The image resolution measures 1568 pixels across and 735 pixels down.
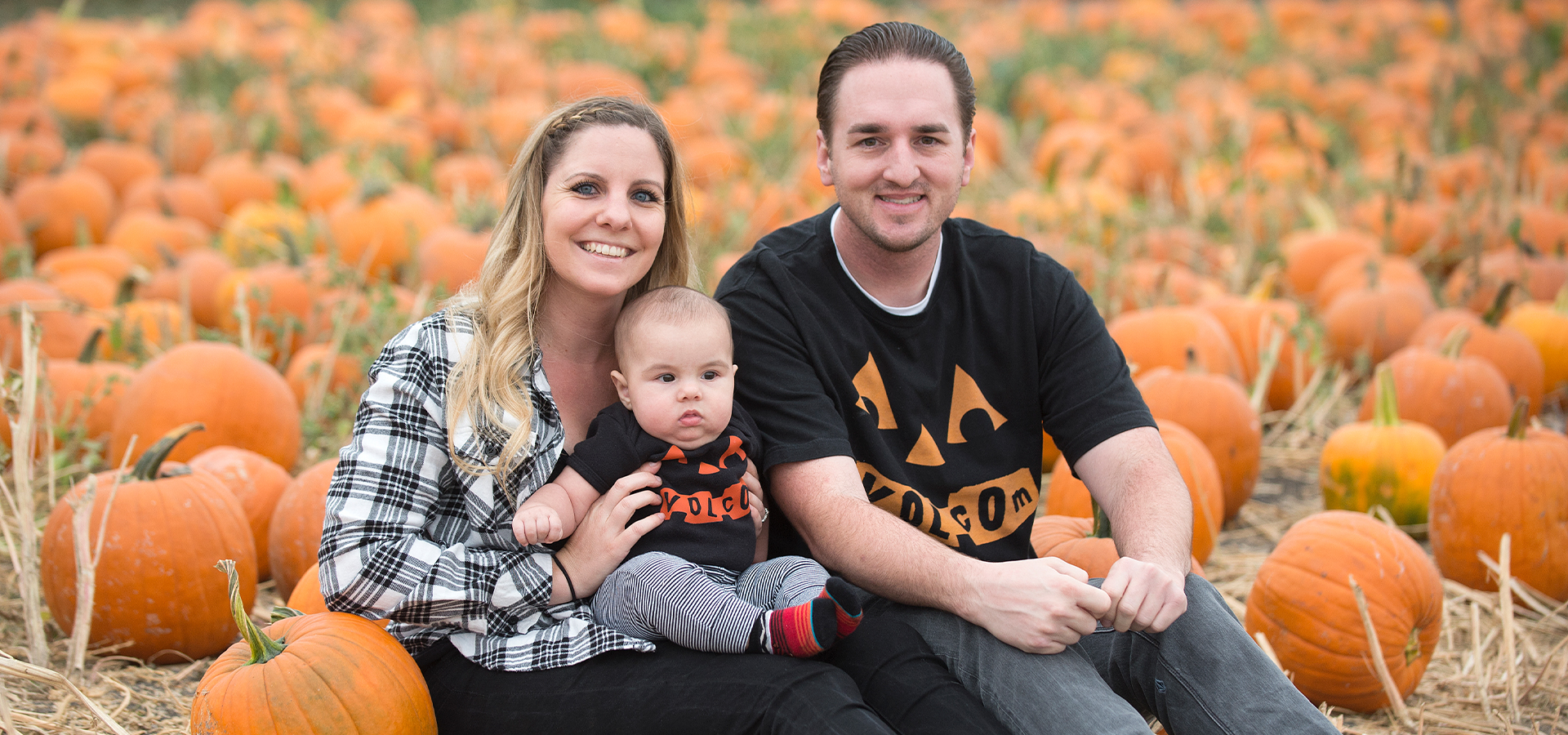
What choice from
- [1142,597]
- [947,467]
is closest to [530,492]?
[947,467]

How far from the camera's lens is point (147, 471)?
3152mm

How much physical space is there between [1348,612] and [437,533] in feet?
7.56

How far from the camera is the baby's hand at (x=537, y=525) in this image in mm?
2420

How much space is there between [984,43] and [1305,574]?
28.5 feet

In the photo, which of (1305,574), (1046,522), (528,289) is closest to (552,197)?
(528,289)

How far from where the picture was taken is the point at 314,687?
2.31 metres

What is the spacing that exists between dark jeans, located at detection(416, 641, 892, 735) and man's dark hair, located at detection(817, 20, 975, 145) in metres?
1.42

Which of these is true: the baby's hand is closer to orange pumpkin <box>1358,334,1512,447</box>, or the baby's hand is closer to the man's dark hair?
the man's dark hair

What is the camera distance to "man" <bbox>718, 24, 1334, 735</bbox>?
2434 millimetres

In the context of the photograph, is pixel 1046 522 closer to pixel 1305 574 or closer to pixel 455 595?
pixel 1305 574

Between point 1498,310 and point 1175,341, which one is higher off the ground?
point 1498,310

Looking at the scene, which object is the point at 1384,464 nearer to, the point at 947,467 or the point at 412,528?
the point at 947,467

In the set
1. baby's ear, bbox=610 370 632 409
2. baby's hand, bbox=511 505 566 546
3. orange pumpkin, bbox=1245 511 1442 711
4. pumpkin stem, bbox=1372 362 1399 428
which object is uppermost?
baby's ear, bbox=610 370 632 409

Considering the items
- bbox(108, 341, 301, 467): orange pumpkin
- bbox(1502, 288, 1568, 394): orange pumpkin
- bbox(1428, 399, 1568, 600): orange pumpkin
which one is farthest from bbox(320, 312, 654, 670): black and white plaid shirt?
bbox(1502, 288, 1568, 394): orange pumpkin
